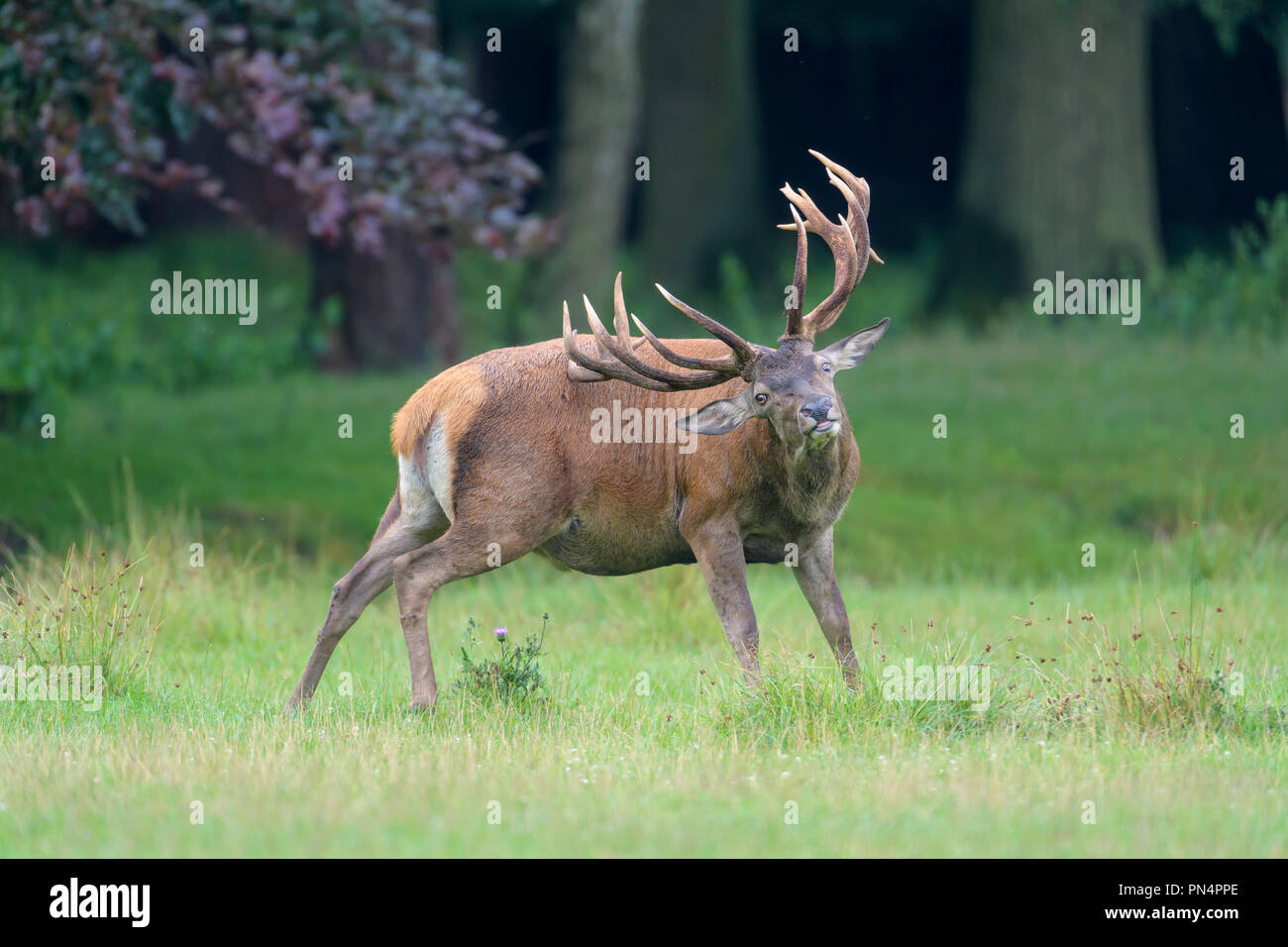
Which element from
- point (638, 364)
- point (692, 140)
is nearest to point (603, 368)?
point (638, 364)

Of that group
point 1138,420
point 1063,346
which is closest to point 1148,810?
point 1138,420

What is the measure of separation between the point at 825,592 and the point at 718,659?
123 centimetres

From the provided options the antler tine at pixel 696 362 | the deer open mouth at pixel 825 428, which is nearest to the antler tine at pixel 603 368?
the antler tine at pixel 696 362

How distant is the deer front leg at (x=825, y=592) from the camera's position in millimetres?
7863

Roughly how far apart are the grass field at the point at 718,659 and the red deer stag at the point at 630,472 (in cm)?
52

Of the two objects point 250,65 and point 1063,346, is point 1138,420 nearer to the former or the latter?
point 1063,346

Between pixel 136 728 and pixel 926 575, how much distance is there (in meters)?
6.77

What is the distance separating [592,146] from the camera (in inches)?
725

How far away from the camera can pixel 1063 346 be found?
1697 centimetres

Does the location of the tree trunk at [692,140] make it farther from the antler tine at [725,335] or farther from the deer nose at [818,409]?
the deer nose at [818,409]

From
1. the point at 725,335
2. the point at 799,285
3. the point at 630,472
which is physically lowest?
the point at 630,472

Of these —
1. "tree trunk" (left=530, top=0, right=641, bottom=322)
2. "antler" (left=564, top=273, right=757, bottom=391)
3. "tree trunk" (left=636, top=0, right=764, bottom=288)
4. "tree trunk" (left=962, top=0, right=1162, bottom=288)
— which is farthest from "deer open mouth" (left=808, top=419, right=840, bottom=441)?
"tree trunk" (left=636, top=0, right=764, bottom=288)

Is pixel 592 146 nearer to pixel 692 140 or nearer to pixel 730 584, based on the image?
pixel 692 140

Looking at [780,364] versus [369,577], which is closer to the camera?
[780,364]
